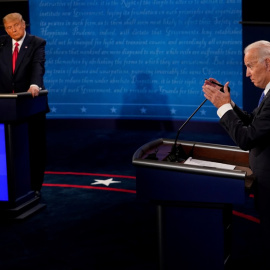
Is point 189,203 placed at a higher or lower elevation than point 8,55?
lower

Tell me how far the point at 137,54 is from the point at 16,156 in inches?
170

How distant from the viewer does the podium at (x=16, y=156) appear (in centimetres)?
392

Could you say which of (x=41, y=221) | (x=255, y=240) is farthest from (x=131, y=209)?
(x=255, y=240)

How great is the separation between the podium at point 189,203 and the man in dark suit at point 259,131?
0.27 ft

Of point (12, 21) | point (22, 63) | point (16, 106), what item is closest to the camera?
point (16, 106)

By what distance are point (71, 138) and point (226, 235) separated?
194 inches

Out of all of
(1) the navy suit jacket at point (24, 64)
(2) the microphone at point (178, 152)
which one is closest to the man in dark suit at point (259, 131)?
(2) the microphone at point (178, 152)

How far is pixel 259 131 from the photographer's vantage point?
2307mm

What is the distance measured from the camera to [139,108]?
8148 mm

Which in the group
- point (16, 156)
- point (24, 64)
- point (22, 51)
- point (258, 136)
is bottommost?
point (16, 156)

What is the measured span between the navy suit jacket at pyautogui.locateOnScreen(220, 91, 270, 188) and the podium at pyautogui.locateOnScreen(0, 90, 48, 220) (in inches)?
80.4

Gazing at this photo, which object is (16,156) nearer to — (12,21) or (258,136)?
(12,21)

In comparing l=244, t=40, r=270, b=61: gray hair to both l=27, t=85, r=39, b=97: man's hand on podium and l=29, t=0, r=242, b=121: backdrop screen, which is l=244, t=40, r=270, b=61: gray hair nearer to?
l=27, t=85, r=39, b=97: man's hand on podium

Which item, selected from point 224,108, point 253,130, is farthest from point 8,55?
point 253,130
